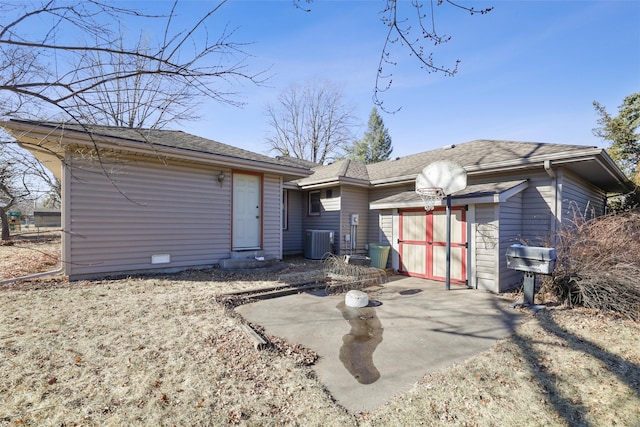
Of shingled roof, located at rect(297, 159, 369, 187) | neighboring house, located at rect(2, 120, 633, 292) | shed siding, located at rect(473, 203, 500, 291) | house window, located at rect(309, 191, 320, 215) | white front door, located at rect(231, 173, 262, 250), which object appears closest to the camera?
neighboring house, located at rect(2, 120, 633, 292)

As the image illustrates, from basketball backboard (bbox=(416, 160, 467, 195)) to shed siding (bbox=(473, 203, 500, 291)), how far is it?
0.77 meters

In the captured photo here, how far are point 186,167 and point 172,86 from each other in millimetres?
5037

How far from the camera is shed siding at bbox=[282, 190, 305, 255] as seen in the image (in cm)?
1179

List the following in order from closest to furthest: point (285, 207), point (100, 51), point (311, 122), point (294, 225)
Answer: point (100, 51) → point (285, 207) → point (294, 225) → point (311, 122)

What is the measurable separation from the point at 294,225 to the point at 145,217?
613 centimetres

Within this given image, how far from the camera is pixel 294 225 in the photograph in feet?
39.7

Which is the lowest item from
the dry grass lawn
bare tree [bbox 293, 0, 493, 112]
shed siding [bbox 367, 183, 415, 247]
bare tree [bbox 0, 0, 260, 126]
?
the dry grass lawn

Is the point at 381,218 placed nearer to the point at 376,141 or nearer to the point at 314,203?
the point at 314,203

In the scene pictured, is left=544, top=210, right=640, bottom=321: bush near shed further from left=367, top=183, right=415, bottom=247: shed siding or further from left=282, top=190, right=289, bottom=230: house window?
left=282, top=190, right=289, bottom=230: house window

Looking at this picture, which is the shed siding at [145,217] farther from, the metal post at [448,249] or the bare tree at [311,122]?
the bare tree at [311,122]

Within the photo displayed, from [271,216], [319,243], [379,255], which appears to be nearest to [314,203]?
[319,243]

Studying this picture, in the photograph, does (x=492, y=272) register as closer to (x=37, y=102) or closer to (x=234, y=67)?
(x=234, y=67)

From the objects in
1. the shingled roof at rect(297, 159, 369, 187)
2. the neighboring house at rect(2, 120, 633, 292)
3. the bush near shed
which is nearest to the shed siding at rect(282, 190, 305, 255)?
the shingled roof at rect(297, 159, 369, 187)

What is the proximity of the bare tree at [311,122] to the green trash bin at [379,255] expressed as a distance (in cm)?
1912
